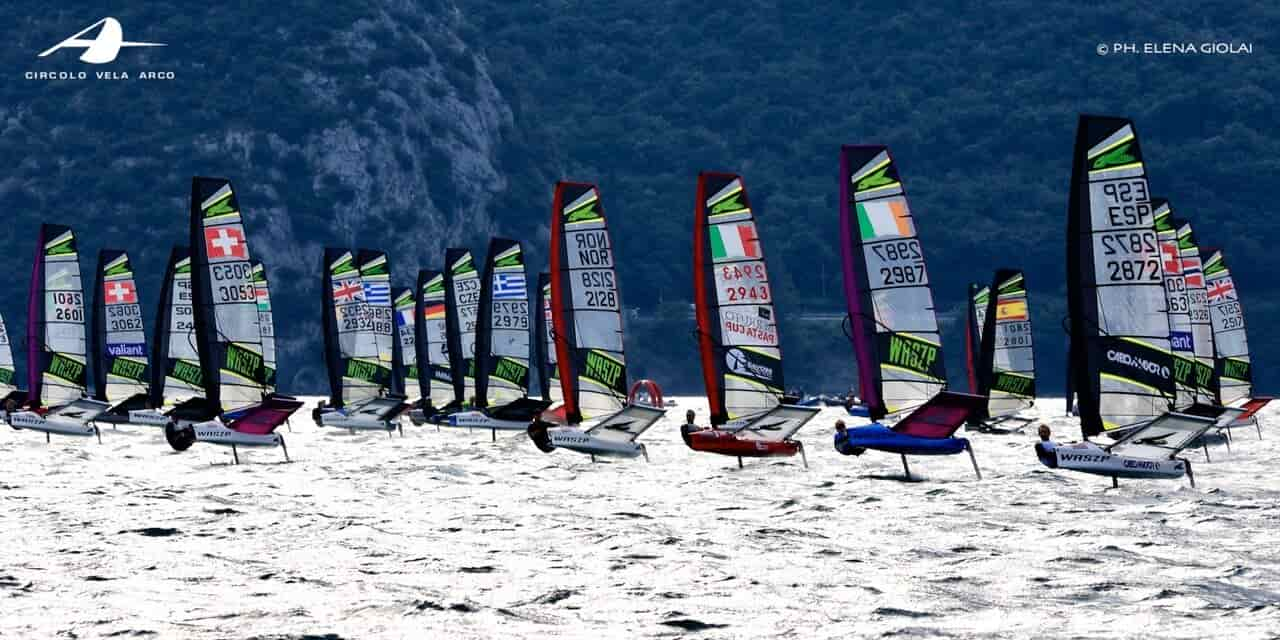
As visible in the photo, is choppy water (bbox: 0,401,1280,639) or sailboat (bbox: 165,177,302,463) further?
sailboat (bbox: 165,177,302,463)

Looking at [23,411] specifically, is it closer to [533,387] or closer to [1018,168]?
[533,387]

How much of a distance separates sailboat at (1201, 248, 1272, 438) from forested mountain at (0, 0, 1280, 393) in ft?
294

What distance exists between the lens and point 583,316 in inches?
1203

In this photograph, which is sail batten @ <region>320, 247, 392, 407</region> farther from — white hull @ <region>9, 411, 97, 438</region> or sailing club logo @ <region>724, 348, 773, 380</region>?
sailing club logo @ <region>724, 348, 773, 380</region>

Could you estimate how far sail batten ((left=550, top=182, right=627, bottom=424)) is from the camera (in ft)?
99.7

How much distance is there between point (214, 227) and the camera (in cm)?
3059

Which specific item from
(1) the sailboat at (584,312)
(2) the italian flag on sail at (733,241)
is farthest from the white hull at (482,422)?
(2) the italian flag on sail at (733,241)

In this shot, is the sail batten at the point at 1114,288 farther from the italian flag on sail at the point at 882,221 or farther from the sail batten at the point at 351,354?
the sail batten at the point at 351,354

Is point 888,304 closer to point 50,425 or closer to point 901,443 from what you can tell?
point 901,443

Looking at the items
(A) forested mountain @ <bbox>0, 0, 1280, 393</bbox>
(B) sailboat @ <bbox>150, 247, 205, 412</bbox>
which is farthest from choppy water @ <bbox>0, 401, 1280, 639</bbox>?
(A) forested mountain @ <bbox>0, 0, 1280, 393</bbox>

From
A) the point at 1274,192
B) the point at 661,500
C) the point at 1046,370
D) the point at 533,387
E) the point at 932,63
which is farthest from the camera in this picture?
the point at 932,63

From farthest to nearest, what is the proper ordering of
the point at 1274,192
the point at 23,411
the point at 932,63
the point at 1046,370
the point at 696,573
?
1. the point at 932,63
2. the point at 1274,192
3. the point at 1046,370
4. the point at 23,411
5. the point at 696,573

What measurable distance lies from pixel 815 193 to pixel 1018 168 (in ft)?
69.9

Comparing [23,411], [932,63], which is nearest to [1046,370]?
[932,63]
